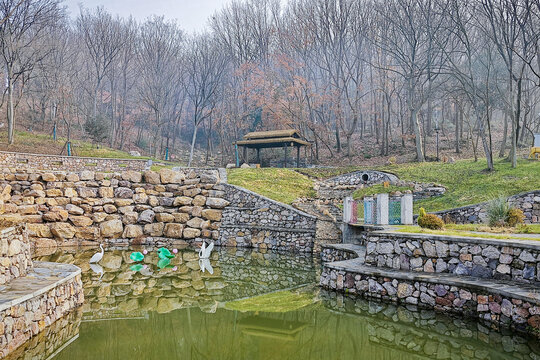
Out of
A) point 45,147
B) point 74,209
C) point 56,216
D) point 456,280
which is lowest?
point 456,280

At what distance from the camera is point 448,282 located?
675 centimetres

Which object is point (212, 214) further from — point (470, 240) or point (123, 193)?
point (470, 240)

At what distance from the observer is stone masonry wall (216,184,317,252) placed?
1432 centimetres

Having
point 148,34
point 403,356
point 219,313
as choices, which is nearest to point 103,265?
point 219,313

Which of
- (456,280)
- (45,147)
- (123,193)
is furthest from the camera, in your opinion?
(45,147)

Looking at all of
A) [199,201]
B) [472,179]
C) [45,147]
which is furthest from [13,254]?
[45,147]

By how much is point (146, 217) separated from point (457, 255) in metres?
12.5

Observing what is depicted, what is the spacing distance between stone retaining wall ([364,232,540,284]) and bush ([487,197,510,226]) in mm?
3688

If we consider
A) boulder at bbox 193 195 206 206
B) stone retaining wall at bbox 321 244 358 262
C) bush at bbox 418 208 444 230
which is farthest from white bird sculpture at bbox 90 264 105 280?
bush at bbox 418 208 444 230

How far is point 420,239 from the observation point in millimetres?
7738

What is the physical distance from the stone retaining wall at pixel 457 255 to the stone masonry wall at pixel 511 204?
5991 millimetres

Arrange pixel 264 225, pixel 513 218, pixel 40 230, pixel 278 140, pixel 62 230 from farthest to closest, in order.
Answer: pixel 278 140
pixel 264 225
pixel 62 230
pixel 40 230
pixel 513 218

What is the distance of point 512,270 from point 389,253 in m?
2.31

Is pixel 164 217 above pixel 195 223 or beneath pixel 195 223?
above
